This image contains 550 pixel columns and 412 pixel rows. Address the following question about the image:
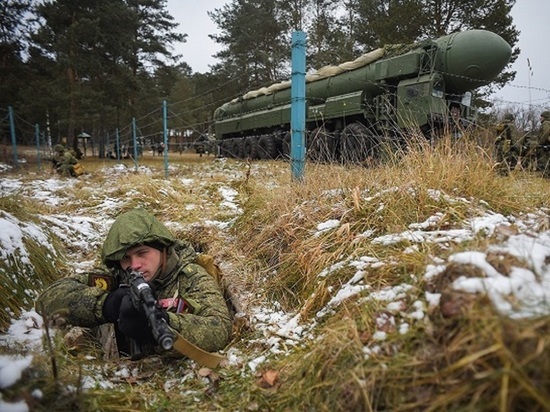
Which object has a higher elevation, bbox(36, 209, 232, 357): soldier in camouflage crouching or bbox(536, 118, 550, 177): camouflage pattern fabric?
bbox(536, 118, 550, 177): camouflage pattern fabric

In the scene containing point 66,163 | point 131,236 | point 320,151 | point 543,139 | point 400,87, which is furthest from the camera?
point 66,163

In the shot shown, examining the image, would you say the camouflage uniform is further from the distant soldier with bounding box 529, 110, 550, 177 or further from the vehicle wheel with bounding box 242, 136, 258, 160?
the distant soldier with bounding box 529, 110, 550, 177

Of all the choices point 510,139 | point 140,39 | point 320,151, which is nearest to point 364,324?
point 320,151

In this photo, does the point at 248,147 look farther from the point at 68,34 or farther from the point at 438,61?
the point at 68,34

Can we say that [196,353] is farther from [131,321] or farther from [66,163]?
[66,163]

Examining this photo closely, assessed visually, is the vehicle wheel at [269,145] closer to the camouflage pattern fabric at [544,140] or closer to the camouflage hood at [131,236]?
the camouflage pattern fabric at [544,140]

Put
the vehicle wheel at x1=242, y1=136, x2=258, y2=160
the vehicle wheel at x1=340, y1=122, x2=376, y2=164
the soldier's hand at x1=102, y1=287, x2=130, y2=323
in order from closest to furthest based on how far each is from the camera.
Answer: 1. the soldier's hand at x1=102, y1=287, x2=130, y2=323
2. the vehicle wheel at x1=340, y1=122, x2=376, y2=164
3. the vehicle wheel at x1=242, y1=136, x2=258, y2=160

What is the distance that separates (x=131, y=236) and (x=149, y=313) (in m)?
0.70

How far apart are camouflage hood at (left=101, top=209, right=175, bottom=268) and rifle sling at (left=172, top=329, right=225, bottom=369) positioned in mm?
726

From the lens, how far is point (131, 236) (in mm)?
2025

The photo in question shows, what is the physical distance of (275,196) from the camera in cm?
318

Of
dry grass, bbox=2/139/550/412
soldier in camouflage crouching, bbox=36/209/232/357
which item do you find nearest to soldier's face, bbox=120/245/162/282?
soldier in camouflage crouching, bbox=36/209/232/357

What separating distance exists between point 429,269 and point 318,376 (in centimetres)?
54

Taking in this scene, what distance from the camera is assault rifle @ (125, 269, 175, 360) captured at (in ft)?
4.28
